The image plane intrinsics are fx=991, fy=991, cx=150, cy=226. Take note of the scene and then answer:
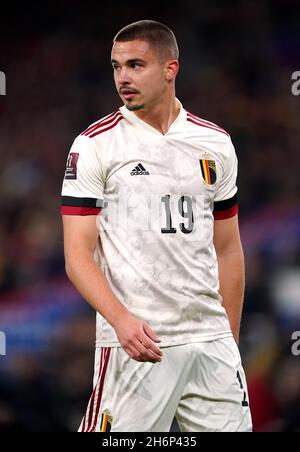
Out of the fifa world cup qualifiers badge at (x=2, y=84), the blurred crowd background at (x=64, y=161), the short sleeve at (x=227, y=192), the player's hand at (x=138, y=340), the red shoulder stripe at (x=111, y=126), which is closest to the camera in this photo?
the player's hand at (x=138, y=340)

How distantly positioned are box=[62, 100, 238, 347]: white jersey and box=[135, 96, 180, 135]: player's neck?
68mm

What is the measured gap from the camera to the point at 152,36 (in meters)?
4.29

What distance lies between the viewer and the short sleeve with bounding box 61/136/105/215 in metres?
4.14

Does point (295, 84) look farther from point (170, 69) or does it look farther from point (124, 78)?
point (124, 78)

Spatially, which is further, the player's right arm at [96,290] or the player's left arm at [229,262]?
the player's left arm at [229,262]

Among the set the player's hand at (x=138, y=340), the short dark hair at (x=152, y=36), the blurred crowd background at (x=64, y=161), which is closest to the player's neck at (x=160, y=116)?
the short dark hair at (x=152, y=36)

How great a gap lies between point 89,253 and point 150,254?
0.91 ft

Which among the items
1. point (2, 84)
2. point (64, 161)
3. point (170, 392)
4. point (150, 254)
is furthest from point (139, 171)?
point (2, 84)

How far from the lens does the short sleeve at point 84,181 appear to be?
4141mm

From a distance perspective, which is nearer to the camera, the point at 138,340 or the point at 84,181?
the point at 138,340

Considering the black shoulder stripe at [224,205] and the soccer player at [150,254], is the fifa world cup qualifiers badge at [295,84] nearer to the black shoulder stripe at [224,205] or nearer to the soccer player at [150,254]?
the black shoulder stripe at [224,205]

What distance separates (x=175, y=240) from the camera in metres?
4.20

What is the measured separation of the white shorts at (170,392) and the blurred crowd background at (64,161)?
2.51 m
